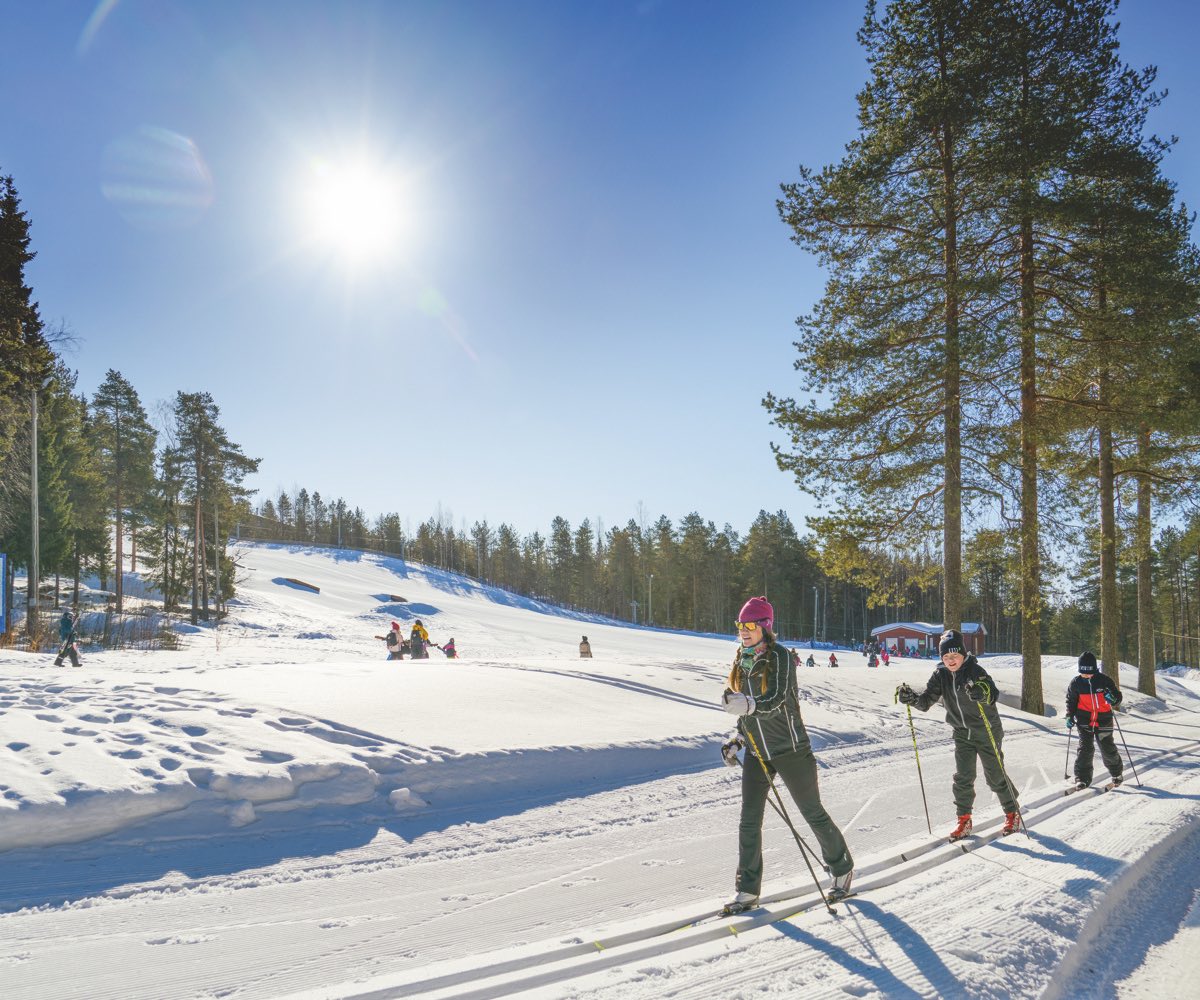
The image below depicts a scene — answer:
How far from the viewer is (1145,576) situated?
63.7 ft

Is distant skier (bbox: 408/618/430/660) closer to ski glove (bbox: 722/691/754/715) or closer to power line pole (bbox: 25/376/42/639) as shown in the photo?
power line pole (bbox: 25/376/42/639)

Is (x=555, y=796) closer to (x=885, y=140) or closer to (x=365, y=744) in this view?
(x=365, y=744)

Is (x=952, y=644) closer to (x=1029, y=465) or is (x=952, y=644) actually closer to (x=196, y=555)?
(x=1029, y=465)

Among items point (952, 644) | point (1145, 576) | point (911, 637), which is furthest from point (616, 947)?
point (911, 637)

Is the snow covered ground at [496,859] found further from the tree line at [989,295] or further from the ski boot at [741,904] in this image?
the tree line at [989,295]

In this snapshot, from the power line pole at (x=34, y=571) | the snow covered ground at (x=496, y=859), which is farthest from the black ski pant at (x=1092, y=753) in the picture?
the power line pole at (x=34, y=571)

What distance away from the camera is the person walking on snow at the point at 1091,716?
310 inches

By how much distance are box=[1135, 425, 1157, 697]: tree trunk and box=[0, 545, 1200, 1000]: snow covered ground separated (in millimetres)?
8657

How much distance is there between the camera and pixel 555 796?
269 inches

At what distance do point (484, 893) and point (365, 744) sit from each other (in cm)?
316

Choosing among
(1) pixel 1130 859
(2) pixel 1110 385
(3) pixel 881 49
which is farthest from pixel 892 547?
(3) pixel 881 49

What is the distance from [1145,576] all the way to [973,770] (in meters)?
18.3

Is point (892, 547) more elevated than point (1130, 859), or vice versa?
point (892, 547)

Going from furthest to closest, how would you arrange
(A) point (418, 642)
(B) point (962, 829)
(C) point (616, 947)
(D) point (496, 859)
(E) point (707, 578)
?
(E) point (707, 578), (A) point (418, 642), (B) point (962, 829), (D) point (496, 859), (C) point (616, 947)
